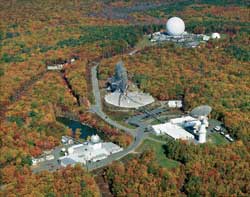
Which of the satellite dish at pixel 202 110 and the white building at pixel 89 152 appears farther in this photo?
the satellite dish at pixel 202 110

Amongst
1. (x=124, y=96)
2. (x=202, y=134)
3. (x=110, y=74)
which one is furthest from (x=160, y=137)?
(x=110, y=74)

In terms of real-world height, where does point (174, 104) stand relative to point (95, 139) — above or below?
below

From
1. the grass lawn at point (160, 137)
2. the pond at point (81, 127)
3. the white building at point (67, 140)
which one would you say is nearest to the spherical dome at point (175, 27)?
the pond at point (81, 127)

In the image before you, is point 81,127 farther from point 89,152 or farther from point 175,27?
point 175,27

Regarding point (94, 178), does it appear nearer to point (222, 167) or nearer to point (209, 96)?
point (222, 167)

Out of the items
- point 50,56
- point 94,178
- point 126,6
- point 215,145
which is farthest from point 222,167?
point 126,6

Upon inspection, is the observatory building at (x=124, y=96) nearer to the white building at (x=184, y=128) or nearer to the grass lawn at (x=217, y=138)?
the white building at (x=184, y=128)

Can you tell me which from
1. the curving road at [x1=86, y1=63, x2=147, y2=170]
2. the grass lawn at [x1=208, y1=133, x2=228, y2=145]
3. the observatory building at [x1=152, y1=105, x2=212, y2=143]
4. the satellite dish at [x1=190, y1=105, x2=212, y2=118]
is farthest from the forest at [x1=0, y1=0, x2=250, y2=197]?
the observatory building at [x1=152, y1=105, x2=212, y2=143]
